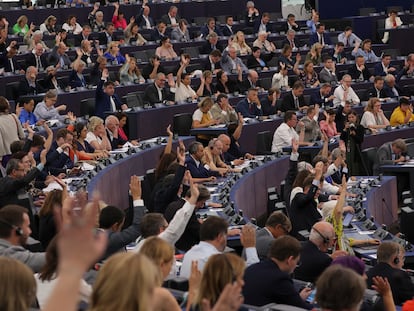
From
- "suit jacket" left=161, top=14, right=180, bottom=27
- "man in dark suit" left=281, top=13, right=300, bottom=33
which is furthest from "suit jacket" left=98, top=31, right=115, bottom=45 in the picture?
"man in dark suit" left=281, top=13, right=300, bottom=33

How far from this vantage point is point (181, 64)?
1945 cm

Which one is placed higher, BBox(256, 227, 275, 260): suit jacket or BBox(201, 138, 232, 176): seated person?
BBox(256, 227, 275, 260): suit jacket

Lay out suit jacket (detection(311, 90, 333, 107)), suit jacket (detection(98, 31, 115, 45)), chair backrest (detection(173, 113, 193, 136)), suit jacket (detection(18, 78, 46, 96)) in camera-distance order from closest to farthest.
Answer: chair backrest (detection(173, 113, 193, 136))
suit jacket (detection(18, 78, 46, 96))
suit jacket (detection(311, 90, 333, 107))
suit jacket (detection(98, 31, 115, 45))

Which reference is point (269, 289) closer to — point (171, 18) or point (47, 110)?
point (47, 110)

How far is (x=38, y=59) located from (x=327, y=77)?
5.77m

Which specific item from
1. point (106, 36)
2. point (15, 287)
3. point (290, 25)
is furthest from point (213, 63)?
point (15, 287)

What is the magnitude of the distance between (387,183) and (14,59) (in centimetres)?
788

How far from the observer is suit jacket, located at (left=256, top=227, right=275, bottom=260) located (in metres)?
8.62

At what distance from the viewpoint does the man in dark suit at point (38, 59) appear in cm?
1880

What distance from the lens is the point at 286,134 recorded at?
16.0 m

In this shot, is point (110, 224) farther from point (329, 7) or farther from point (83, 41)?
point (329, 7)

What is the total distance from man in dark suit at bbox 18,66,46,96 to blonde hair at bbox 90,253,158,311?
14.0 metres

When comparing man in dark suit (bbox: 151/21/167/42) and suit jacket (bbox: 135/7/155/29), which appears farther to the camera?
suit jacket (bbox: 135/7/155/29)

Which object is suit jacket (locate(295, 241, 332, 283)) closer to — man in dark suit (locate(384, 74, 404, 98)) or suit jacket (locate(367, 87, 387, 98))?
suit jacket (locate(367, 87, 387, 98))
